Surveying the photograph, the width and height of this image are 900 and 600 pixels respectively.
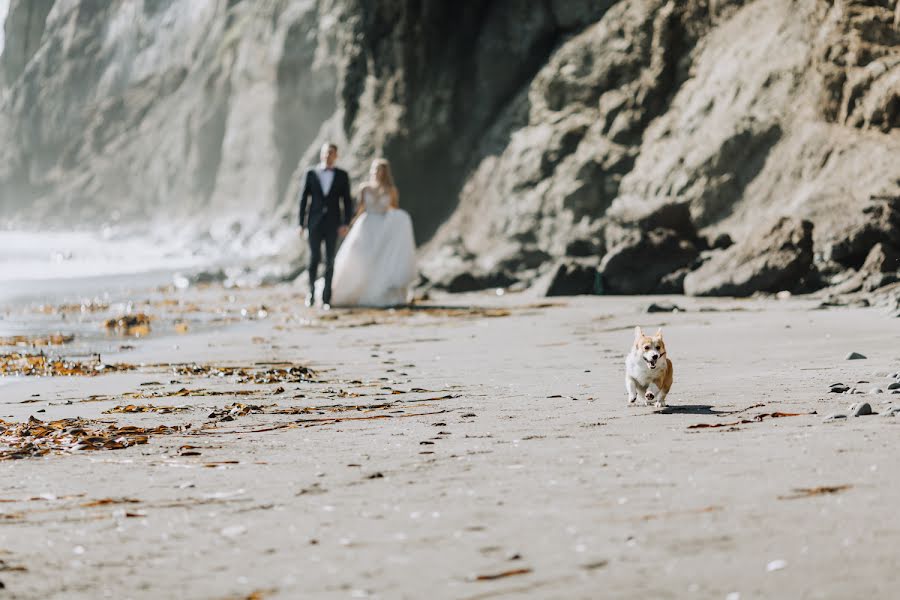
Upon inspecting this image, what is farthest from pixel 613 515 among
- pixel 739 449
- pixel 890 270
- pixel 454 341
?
pixel 890 270

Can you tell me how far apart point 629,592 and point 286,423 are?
9.92 ft

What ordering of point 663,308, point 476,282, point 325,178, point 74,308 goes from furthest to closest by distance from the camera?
point 476,282 < point 74,308 < point 325,178 < point 663,308

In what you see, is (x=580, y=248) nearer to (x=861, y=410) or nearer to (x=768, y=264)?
(x=768, y=264)

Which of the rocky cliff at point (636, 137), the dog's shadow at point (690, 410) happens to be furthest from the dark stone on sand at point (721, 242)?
the dog's shadow at point (690, 410)

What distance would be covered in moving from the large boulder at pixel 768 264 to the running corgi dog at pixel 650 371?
7638mm

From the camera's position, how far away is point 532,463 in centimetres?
415

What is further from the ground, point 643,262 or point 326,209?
point 326,209

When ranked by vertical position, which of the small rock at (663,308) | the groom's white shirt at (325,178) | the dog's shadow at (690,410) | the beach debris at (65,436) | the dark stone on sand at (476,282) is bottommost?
the beach debris at (65,436)

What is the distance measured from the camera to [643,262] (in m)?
14.8

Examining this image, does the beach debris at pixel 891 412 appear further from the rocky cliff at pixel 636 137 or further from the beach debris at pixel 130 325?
the beach debris at pixel 130 325

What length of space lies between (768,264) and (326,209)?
18.4ft

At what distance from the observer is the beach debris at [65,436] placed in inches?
191

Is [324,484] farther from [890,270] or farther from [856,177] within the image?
[856,177]

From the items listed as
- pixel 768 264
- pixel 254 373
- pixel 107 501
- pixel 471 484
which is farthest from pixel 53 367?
pixel 768 264
